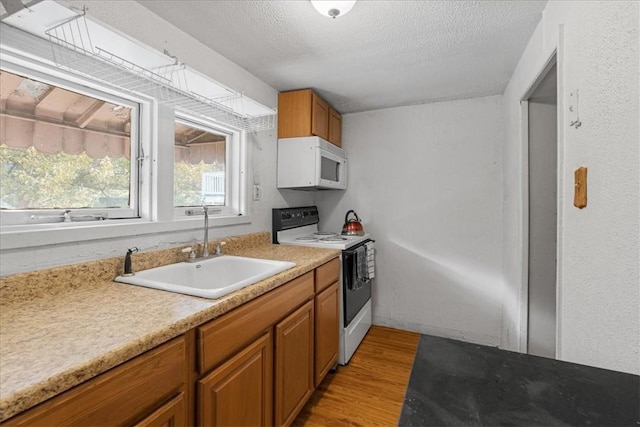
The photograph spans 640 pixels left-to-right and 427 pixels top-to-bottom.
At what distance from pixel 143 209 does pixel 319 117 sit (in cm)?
159

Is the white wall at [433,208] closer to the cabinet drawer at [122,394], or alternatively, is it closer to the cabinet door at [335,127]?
the cabinet door at [335,127]

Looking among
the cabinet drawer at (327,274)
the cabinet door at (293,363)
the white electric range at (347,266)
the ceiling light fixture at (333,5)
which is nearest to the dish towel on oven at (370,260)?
the white electric range at (347,266)

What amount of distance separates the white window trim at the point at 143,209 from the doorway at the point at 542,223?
1.96 m

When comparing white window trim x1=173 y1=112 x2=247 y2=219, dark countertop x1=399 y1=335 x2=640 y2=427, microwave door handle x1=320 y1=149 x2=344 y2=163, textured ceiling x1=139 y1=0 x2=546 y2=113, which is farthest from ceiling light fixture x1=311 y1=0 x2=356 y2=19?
dark countertop x1=399 y1=335 x2=640 y2=427

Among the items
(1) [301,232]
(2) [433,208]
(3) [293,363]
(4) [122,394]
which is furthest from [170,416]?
(2) [433,208]

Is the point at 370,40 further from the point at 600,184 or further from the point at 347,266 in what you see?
the point at 347,266

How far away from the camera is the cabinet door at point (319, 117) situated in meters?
2.45

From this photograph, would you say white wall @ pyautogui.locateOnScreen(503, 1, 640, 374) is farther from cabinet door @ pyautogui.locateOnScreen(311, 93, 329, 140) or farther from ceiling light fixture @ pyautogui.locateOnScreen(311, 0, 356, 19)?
cabinet door @ pyautogui.locateOnScreen(311, 93, 329, 140)

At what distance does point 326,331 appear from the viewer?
192 centimetres

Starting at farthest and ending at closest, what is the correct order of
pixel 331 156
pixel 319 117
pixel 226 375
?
pixel 331 156
pixel 319 117
pixel 226 375

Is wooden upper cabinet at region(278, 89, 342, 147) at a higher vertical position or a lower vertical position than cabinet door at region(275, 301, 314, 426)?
higher

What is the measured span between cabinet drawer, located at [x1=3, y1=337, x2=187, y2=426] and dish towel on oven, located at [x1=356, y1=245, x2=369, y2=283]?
1617 millimetres

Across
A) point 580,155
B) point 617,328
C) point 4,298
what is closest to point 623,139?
point 580,155

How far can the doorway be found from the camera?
188 centimetres
